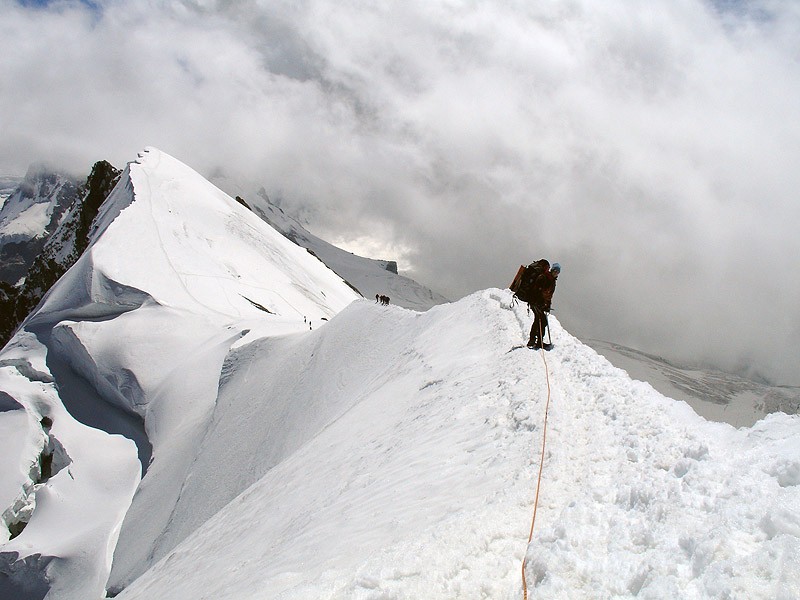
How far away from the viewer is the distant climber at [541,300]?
1041 centimetres

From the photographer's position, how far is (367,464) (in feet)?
24.5

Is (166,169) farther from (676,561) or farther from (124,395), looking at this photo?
(676,561)

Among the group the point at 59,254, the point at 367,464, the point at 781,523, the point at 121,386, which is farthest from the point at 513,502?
the point at 59,254

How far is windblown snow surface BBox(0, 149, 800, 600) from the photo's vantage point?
→ 3727mm

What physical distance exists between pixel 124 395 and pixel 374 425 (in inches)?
821

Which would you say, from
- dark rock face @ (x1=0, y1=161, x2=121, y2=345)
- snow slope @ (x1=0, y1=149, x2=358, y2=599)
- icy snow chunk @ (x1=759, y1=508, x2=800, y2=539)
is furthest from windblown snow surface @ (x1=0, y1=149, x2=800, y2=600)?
dark rock face @ (x1=0, y1=161, x2=121, y2=345)

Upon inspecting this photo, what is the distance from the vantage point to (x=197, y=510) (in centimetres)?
1463

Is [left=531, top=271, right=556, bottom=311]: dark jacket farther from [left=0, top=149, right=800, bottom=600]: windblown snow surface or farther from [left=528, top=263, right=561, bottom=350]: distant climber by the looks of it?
[left=0, top=149, right=800, bottom=600]: windblown snow surface

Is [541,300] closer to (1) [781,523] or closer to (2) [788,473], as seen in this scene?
(2) [788,473]

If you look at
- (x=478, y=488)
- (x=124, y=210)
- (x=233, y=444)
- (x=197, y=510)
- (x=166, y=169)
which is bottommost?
(x=197, y=510)

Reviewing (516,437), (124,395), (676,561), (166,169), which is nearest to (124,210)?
(166,169)

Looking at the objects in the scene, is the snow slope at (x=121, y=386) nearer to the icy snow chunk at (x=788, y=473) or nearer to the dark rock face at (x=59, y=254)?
the icy snow chunk at (x=788, y=473)

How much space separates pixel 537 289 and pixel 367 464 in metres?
5.92

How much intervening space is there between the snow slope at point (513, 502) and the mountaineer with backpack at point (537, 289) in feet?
2.14
